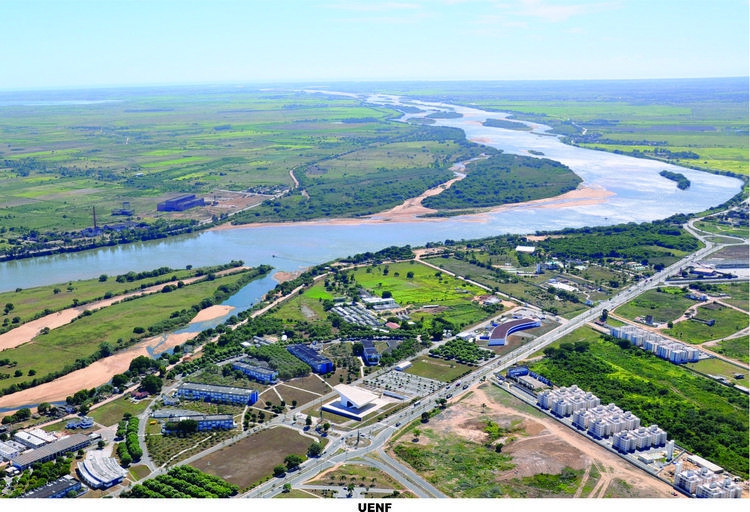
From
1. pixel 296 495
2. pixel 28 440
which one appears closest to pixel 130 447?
pixel 28 440

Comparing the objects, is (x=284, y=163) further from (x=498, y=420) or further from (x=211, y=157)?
(x=498, y=420)

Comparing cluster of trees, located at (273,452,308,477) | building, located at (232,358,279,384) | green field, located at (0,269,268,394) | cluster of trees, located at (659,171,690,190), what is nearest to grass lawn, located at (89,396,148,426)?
building, located at (232,358,279,384)

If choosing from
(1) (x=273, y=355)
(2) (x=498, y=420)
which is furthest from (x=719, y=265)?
(1) (x=273, y=355)

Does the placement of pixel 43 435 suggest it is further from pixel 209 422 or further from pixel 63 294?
pixel 63 294

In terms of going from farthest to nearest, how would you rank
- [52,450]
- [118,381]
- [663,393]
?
[118,381]
[663,393]
[52,450]

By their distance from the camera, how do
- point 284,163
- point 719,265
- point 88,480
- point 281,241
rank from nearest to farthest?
point 88,480 < point 719,265 < point 281,241 < point 284,163

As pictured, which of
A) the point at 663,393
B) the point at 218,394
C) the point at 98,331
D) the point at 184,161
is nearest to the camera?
the point at 218,394
